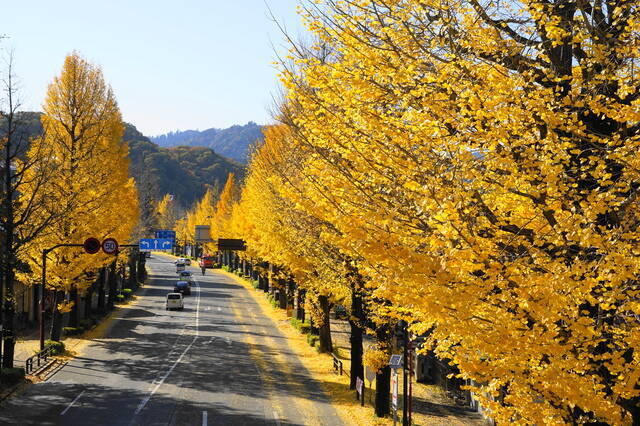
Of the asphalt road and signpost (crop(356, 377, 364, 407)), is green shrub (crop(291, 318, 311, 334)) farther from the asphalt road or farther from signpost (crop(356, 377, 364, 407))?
signpost (crop(356, 377, 364, 407))

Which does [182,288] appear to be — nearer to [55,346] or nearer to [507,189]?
[55,346]

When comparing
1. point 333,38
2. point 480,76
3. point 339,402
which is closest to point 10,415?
point 339,402

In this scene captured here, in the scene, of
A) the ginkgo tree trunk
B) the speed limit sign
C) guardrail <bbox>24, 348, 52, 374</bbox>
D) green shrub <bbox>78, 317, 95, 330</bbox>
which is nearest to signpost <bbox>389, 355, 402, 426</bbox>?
the speed limit sign

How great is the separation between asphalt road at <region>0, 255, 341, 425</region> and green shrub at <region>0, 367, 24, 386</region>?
0.67 meters

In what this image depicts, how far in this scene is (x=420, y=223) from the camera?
7656 mm

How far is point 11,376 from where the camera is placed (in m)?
23.1

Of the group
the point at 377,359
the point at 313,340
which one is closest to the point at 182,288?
the point at 313,340

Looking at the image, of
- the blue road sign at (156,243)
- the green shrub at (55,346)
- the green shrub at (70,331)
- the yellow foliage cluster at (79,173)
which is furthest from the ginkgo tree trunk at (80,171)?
the blue road sign at (156,243)

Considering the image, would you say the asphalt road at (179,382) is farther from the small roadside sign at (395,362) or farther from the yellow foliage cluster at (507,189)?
the yellow foliage cluster at (507,189)

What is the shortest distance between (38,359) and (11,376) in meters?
3.27

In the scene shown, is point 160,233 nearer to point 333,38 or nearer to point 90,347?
point 90,347

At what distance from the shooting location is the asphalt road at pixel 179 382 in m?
19.9

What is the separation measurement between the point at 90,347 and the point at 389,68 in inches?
1135

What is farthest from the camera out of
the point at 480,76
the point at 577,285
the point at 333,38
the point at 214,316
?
the point at 214,316
